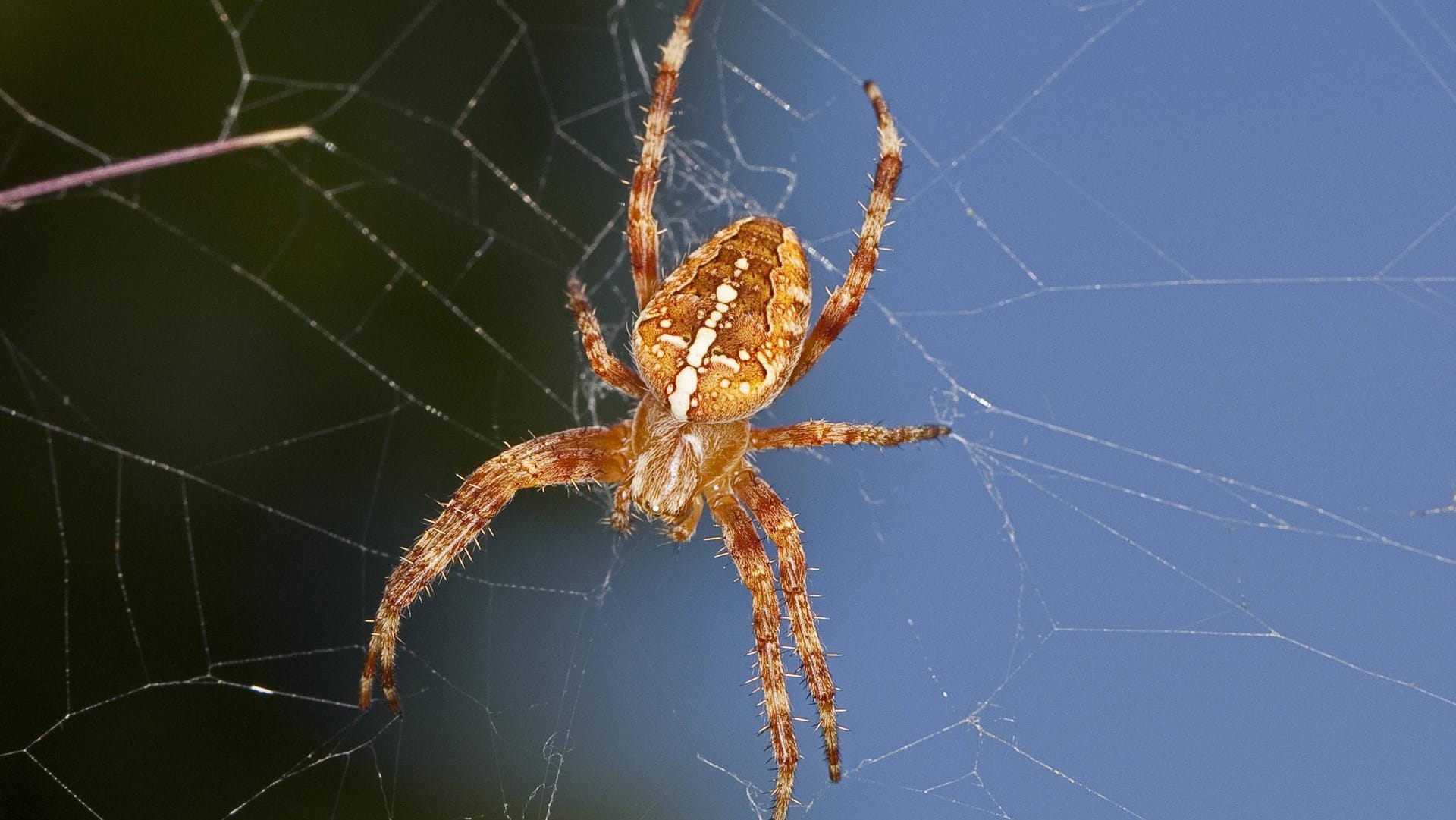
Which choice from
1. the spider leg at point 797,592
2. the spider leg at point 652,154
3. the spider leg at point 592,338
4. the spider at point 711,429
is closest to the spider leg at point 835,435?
the spider at point 711,429

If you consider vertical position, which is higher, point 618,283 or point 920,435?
point 618,283

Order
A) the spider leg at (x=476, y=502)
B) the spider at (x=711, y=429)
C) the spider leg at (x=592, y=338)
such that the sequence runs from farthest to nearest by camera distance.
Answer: the spider leg at (x=592, y=338), the spider at (x=711, y=429), the spider leg at (x=476, y=502)

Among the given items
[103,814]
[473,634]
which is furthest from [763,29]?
[103,814]

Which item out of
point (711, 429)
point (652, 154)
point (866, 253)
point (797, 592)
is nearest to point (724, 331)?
point (711, 429)

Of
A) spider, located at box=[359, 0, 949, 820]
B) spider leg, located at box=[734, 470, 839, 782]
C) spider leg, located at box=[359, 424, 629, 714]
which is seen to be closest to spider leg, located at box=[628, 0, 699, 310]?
spider, located at box=[359, 0, 949, 820]

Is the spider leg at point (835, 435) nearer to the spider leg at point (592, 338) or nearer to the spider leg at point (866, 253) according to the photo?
the spider leg at point (866, 253)

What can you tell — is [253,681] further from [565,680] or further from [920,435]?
[920,435]
